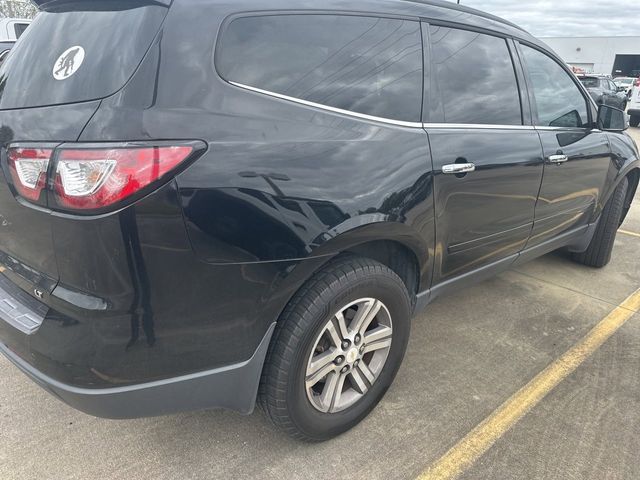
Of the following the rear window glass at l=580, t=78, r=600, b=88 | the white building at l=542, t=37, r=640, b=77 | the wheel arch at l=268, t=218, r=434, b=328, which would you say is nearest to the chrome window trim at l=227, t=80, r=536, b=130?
the wheel arch at l=268, t=218, r=434, b=328

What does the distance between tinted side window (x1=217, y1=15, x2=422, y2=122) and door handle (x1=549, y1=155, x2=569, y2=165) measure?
123 centimetres

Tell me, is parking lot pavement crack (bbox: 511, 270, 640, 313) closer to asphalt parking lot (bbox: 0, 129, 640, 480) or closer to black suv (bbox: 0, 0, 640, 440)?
asphalt parking lot (bbox: 0, 129, 640, 480)

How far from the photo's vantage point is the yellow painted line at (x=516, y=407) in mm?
2117

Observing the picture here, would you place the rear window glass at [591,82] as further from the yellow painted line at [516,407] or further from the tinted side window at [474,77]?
the tinted side window at [474,77]

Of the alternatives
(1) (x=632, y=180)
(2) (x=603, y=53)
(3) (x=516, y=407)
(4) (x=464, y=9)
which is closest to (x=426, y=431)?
(3) (x=516, y=407)

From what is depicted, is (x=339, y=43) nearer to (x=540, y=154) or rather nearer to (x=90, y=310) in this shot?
(x=90, y=310)

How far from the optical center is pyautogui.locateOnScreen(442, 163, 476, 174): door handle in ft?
7.62

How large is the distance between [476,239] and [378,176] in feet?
3.08

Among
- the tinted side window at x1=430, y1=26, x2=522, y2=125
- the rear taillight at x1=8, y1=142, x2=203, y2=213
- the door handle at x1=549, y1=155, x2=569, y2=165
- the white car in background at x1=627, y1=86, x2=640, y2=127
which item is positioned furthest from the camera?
the white car in background at x1=627, y1=86, x2=640, y2=127

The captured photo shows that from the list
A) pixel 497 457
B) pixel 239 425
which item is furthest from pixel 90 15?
pixel 497 457

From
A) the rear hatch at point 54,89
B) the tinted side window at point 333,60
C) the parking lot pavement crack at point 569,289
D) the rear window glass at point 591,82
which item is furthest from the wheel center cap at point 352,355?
the rear window glass at point 591,82

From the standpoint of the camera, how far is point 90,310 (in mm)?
1516

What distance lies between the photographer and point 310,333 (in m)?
1.91

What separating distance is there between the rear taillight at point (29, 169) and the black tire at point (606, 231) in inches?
162
